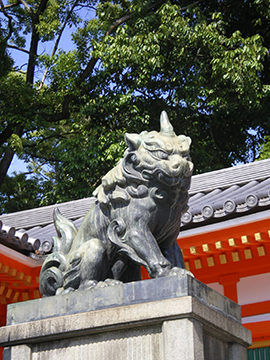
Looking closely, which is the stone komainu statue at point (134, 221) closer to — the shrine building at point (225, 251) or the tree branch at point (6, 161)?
the shrine building at point (225, 251)

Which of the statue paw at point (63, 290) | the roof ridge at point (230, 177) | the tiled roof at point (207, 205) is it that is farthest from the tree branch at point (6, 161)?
the statue paw at point (63, 290)

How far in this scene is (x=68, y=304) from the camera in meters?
3.76

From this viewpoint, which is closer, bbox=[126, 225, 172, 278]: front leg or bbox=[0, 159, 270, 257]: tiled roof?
bbox=[126, 225, 172, 278]: front leg

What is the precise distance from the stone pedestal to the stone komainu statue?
15 centimetres

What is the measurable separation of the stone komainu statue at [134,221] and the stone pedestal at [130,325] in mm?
145

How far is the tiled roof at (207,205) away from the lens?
6.55 metres

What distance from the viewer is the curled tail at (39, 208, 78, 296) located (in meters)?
3.99

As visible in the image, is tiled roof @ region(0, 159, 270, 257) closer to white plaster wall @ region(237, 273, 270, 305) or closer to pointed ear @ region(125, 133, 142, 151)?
white plaster wall @ region(237, 273, 270, 305)

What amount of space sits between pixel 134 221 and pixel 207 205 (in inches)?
118

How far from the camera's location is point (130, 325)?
3568 mm

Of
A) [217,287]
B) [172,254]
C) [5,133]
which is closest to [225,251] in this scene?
[217,287]

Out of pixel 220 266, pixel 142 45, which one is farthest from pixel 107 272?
pixel 142 45

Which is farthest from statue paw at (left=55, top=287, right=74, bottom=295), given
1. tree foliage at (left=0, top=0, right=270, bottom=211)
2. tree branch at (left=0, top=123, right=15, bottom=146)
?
tree branch at (left=0, top=123, right=15, bottom=146)

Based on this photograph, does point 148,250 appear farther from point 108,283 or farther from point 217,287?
point 217,287
